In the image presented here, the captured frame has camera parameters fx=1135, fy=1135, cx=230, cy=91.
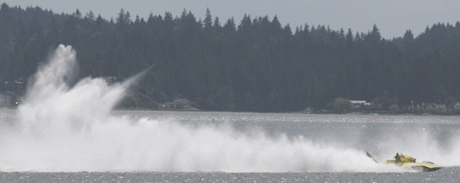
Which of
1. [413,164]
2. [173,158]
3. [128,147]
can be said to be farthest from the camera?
[128,147]

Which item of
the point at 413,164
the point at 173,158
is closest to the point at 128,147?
the point at 173,158

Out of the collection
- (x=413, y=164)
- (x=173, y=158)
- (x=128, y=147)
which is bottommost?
(x=413, y=164)

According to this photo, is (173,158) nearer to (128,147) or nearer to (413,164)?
(128,147)

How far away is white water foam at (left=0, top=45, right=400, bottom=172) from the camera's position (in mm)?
57594

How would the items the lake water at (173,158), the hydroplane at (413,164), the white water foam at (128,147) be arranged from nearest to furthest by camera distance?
the lake water at (173,158)
the hydroplane at (413,164)
the white water foam at (128,147)

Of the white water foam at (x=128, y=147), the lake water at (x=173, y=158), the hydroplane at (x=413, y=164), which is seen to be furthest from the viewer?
the white water foam at (x=128, y=147)

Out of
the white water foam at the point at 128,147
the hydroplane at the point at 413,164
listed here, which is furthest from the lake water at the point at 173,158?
the hydroplane at the point at 413,164

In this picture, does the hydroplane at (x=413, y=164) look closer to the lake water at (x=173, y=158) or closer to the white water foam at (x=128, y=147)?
the lake water at (x=173, y=158)

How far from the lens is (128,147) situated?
194 ft

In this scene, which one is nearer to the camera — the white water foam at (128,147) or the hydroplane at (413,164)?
the hydroplane at (413,164)

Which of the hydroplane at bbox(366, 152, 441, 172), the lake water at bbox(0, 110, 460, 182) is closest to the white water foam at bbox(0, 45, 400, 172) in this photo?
the lake water at bbox(0, 110, 460, 182)

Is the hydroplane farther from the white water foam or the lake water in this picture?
the white water foam

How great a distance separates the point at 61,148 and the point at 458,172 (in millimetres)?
20974

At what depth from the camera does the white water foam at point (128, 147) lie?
57594 millimetres
